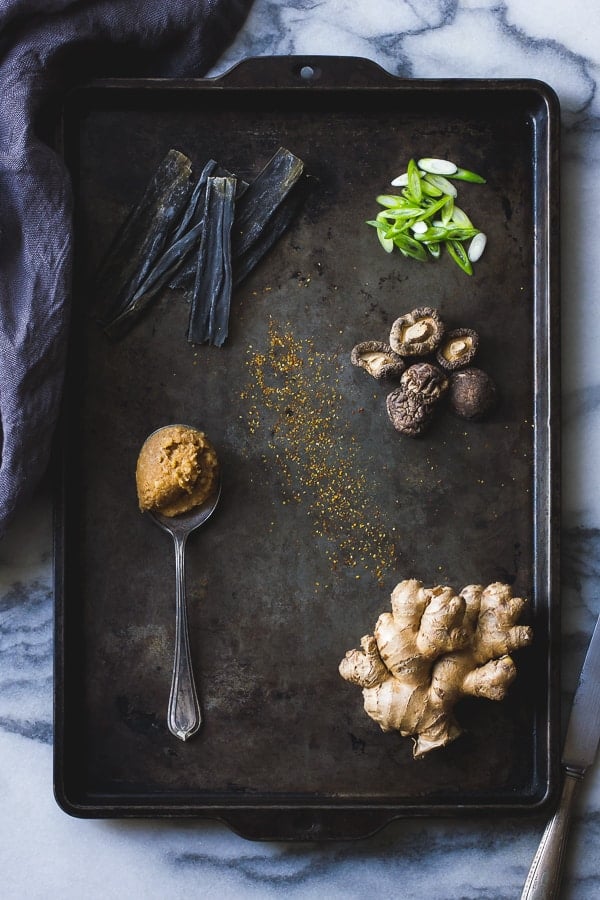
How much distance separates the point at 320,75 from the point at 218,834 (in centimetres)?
155

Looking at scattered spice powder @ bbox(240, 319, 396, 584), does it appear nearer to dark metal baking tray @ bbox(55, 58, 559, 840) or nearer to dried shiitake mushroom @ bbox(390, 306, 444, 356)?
dark metal baking tray @ bbox(55, 58, 559, 840)

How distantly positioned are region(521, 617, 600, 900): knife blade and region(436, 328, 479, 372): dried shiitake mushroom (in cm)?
61

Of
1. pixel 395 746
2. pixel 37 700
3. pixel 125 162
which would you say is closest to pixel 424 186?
pixel 125 162

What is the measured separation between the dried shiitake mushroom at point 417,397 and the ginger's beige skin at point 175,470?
14.9 inches

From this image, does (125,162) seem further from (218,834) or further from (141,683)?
(218,834)

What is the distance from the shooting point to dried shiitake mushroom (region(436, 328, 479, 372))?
164 centimetres

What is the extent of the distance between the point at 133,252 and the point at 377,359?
1.76ft

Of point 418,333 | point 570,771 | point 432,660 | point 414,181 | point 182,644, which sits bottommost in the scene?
point 570,771

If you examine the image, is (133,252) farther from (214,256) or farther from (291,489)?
(291,489)

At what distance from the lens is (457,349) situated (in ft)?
5.39

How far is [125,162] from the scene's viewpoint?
5.50 feet

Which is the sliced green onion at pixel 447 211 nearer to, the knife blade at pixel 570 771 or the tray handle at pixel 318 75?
the tray handle at pixel 318 75

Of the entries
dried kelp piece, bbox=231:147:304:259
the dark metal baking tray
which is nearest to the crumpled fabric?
the dark metal baking tray

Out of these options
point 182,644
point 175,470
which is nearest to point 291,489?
point 175,470
